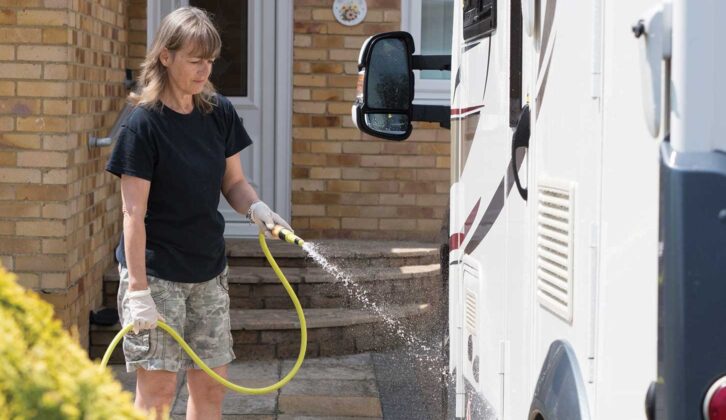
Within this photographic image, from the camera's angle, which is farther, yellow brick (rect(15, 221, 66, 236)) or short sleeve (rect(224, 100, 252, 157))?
yellow brick (rect(15, 221, 66, 236))

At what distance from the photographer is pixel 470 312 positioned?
4172mm

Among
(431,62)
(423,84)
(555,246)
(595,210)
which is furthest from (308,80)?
(595,210)

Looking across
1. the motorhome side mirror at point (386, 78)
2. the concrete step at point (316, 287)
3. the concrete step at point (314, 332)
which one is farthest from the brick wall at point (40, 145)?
the motorhome side mirror at point (386, 78)

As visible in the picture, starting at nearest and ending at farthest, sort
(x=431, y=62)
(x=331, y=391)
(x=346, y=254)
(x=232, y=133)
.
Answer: (x=232, y=133) < (x=431, y=62) < (x=331, y=391) < (x=346, y=254)

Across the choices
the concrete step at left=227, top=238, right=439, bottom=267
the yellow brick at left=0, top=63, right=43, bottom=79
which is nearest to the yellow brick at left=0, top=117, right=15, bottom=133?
the yellow brick at left=0, top=63, right=43, bottom=79

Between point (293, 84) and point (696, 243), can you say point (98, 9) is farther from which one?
point (696, 243)

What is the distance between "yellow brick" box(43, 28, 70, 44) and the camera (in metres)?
7.07

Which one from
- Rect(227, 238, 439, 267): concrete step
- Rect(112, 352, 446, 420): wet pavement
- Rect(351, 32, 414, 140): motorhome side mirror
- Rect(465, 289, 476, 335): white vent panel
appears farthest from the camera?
Rect(227, 238, 439, 267): concrete step

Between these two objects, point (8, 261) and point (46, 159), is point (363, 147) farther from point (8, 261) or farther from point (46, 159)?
point (8, 261)

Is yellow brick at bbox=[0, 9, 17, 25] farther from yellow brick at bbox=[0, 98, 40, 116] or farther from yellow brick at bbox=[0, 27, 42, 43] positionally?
yellow brick at bbox=[0, 98, 40, 116]

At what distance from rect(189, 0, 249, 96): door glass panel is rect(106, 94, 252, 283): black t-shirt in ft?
16.1

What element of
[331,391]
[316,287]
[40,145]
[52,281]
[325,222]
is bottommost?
[331,391]

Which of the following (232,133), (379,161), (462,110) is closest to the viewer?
(462,110)

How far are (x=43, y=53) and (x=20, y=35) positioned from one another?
0.52 feet
